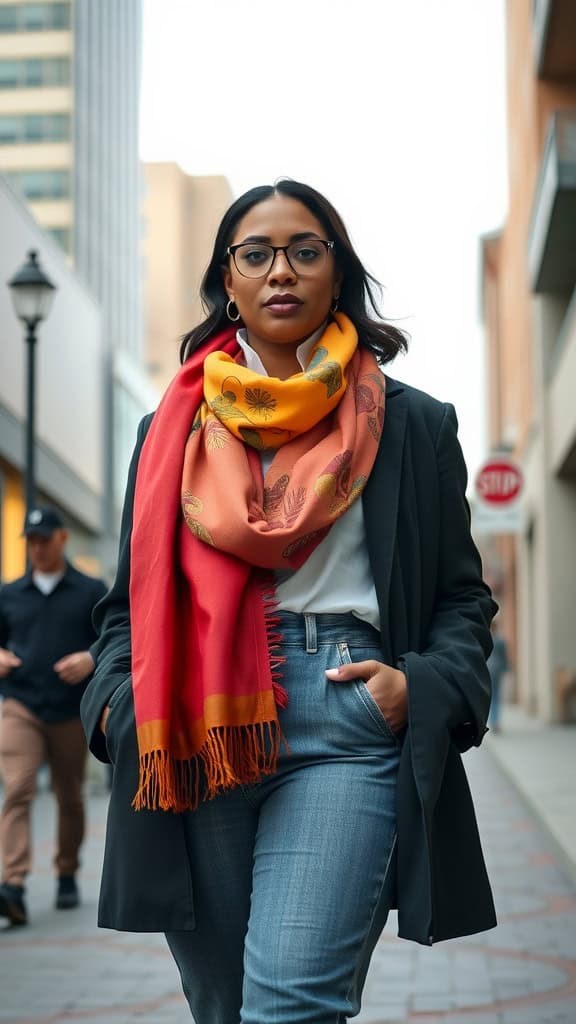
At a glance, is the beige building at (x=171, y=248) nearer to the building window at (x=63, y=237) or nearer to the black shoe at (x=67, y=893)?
the building window at (x=63, y=237)

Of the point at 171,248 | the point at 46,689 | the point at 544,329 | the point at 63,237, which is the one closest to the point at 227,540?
the point at 46,689

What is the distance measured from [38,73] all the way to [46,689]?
5294cm

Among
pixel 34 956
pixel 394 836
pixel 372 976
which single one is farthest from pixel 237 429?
pixel 34 956

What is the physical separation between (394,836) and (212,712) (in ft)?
1.24

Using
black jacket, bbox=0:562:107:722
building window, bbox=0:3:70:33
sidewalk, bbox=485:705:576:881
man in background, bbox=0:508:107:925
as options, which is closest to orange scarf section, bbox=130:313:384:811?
man in background, bbox=0:508:107:925

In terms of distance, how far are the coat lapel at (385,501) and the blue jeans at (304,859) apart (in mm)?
75

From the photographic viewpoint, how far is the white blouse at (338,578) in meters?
2.81

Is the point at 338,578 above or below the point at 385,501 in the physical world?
below

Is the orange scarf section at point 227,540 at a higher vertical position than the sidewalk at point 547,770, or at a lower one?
higher

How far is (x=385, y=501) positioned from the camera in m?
2.89

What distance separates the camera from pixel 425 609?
2.94 meters

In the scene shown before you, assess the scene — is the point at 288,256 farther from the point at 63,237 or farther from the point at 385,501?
the point at 63,237

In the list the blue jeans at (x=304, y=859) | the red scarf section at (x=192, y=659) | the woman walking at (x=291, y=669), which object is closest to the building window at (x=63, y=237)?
the woman walking at (x=291, y=669)

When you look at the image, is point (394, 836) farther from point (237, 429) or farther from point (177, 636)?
point (237, 429)
